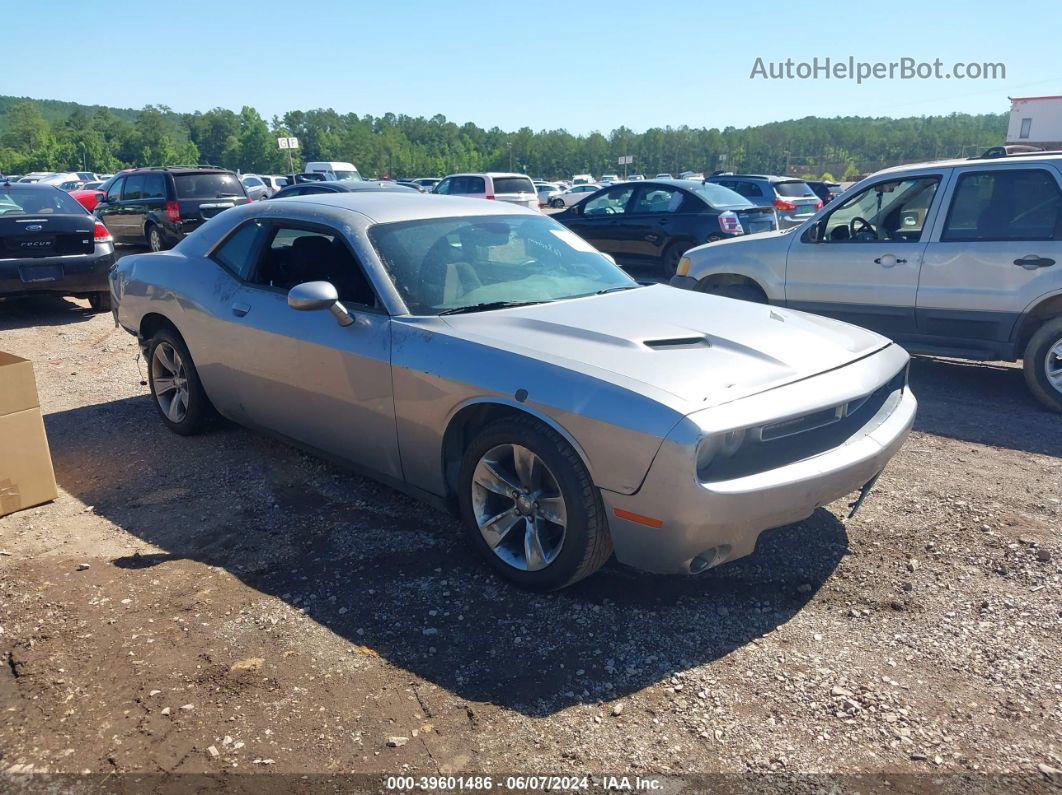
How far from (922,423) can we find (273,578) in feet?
14.8

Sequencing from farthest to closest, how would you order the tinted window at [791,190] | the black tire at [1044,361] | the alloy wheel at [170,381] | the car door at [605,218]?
the tinted window at [791,190], the car door at [605,218], the black tire at [1044,361], the alloy wheel at [170,381]

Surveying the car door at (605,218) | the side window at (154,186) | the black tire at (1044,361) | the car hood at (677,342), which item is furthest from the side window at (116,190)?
the black tire at (1044,361)

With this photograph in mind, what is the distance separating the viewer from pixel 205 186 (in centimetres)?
1552

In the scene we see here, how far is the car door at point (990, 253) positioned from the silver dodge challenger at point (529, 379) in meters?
2.75

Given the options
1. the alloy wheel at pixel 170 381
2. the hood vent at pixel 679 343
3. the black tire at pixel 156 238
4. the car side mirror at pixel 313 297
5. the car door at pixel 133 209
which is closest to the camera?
the hood vent at pixel 679 343

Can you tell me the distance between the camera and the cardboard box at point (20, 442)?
4484 millimetres

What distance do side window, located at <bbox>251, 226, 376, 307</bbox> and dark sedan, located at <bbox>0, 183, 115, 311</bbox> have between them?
19.9 feet

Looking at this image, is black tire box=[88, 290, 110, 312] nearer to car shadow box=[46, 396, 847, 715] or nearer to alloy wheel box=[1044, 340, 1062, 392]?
car shadow box=[46, 396, 847, 715]

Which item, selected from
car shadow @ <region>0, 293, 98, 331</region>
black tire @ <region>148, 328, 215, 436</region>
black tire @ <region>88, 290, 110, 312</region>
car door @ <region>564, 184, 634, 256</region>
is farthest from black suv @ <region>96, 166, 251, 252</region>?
black tire @ <region>148, 328, 215, 436</region>

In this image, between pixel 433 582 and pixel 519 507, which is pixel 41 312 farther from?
pixel 519 507

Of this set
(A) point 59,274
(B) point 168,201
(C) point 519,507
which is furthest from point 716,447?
(B) point 168,201

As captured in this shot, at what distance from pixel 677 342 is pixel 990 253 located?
3989mm

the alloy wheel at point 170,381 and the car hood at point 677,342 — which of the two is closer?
the car hood at point 677,342

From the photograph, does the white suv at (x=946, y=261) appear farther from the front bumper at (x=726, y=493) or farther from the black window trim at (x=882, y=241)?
the front bumper at (x=726, y=493)
